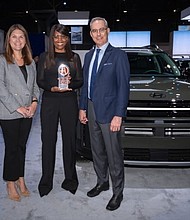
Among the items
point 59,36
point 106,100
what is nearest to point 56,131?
point 106,100

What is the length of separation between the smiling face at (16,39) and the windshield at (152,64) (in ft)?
7.37

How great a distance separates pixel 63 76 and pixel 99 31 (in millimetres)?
509

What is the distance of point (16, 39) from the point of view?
9.50 feet

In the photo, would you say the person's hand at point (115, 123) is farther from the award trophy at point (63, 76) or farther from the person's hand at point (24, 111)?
the person's hand at point (24, 111)

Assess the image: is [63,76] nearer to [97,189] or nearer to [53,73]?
[53,73]

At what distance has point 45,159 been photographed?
324 cm

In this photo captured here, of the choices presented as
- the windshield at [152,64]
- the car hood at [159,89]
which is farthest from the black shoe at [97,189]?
the windshield at [152,64]

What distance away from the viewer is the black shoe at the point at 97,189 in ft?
10.7

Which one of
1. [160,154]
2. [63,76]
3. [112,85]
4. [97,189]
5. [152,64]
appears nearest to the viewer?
[112,85]

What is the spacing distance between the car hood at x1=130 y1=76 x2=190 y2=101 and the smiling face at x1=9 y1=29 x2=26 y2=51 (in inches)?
50.4

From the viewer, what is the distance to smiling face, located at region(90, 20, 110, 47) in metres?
2.81

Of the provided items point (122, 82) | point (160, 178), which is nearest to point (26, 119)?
point (122, 82)

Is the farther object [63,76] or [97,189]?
[97,189]

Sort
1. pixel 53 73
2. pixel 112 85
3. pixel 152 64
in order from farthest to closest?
1. pixel 152 64
2. pixel 53 73
3. pixel 112 85
